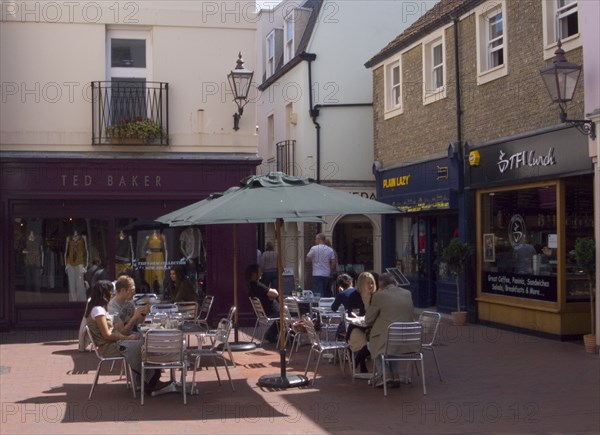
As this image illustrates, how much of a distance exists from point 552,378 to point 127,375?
17.2 feet

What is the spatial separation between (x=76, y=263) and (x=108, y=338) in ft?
24.5

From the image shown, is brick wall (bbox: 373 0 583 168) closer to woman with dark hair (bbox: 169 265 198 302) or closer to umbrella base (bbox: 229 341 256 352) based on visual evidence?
umbrella base (bbox: 229 341 256 352)

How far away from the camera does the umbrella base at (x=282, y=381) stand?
34.1 feet

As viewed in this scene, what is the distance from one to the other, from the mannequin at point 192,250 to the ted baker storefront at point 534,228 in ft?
18.2

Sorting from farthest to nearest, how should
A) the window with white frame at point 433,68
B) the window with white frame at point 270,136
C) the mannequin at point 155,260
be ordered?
the window with white frame at point 270,136
the window with white frame at point 433,68
the mannequin at point 155,260

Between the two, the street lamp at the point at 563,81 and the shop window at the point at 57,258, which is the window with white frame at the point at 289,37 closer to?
the shop window at the point at 57,258

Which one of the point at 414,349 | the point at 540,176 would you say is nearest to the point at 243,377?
the point at 414,349

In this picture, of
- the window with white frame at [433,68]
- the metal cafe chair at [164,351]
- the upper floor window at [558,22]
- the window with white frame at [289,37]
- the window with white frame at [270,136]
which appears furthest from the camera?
the window with white frame at [270,136]

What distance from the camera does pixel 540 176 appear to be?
1466 cm

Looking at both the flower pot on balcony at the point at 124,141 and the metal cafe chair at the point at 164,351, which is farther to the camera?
the flower pot on balcony at the point at 124,141

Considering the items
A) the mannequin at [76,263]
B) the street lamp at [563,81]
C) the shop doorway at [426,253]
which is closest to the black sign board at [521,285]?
the shop doorway at [426,253]

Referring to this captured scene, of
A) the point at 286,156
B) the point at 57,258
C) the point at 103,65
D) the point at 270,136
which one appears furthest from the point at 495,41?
the point at 270,136

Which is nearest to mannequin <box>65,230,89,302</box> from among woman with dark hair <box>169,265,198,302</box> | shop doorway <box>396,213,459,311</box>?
woman with dark hair <box>169,265,198,302</box>

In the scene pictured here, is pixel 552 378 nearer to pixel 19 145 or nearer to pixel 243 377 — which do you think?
pixel 243 377
